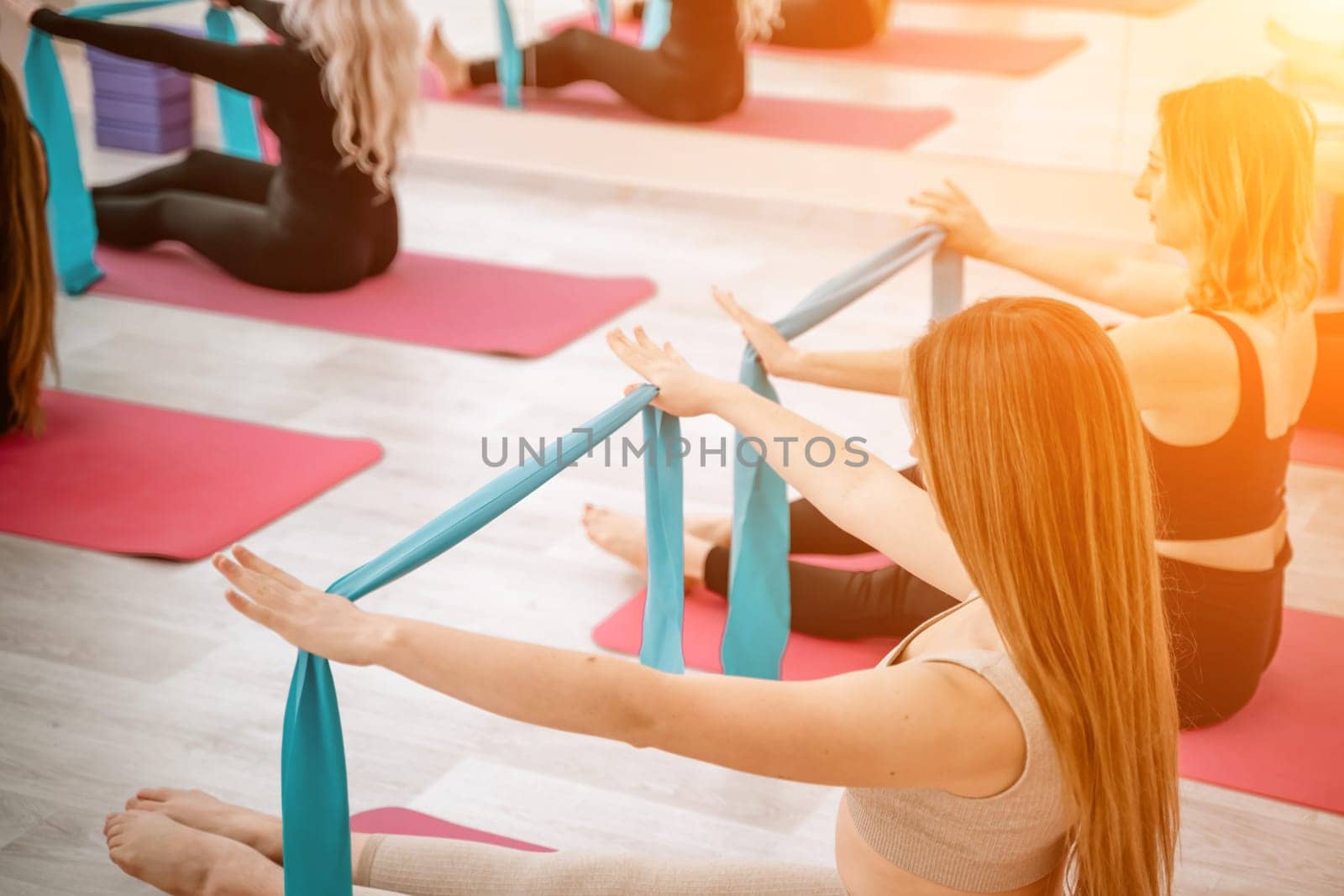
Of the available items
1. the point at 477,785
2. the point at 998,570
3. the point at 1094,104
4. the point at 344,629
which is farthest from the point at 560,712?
the point at 1094,104

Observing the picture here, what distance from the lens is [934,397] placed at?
47.8 inches

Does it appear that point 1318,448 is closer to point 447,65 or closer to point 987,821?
point 987,821

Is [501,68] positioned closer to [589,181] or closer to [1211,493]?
[589,181]

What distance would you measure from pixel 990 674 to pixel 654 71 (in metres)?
4.21

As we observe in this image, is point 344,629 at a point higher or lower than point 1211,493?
higher

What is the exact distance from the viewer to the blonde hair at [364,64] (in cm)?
376

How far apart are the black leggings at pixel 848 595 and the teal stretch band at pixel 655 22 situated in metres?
2.92

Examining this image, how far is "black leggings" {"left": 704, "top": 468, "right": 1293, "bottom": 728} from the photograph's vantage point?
2121 millimetres

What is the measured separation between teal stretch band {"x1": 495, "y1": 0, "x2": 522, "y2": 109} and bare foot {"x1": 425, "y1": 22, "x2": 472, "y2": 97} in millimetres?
126

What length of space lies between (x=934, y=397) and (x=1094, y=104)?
13.0ft

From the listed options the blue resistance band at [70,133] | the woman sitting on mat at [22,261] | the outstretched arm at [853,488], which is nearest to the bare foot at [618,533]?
the outstretched arm at [853,488]

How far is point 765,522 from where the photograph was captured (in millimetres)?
2189

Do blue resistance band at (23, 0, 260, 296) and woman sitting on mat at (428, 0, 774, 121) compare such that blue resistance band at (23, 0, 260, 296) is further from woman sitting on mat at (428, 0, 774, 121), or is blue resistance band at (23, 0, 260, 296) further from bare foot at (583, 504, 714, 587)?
bare foot at (583, 504, 714, 587)

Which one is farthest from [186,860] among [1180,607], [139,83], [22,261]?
[139,83]
